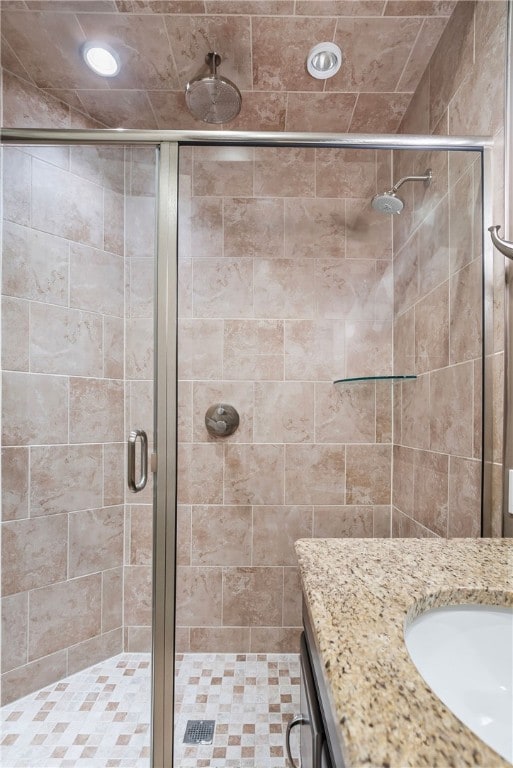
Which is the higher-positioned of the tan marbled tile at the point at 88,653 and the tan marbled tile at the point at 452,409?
the tan marbled tile at the point at 452,409

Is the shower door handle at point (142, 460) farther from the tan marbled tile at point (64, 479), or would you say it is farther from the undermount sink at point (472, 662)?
the undermount sink at point (472, 662)

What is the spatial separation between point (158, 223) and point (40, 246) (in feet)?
1.62

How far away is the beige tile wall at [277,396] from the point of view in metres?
1.53

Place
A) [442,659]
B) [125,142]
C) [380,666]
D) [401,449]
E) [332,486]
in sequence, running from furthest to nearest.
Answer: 1. [332,486]
2. [401,449]
3. [125,142]
4. [442,659]
5. [380,666]

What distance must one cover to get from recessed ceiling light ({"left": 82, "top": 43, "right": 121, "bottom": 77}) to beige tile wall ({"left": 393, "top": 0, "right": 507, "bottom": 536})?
1024 mm

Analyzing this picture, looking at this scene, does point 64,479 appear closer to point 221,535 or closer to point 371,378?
point 221,535

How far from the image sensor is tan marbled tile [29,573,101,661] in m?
1.26

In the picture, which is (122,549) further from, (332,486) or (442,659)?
(442,659)

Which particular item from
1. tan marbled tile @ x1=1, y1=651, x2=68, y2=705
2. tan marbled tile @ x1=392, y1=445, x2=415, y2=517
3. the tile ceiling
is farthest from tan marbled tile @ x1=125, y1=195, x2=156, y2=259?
tan marbled tile @ x1=1, y1=651, x2=68, y2=705

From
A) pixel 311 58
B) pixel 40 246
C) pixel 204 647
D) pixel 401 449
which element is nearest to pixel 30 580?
pixel 204 647

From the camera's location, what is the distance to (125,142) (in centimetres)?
Answer: 100

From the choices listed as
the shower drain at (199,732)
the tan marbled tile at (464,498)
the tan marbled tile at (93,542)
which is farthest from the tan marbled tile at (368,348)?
the shower drain at (199,732)

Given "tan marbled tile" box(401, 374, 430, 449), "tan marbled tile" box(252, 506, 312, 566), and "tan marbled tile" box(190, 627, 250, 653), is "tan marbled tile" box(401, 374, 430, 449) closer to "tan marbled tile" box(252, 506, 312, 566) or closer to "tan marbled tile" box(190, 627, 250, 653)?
"tan marbled tile" box(252, 506, 312, 566)

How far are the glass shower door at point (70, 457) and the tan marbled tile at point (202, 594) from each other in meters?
0.33
